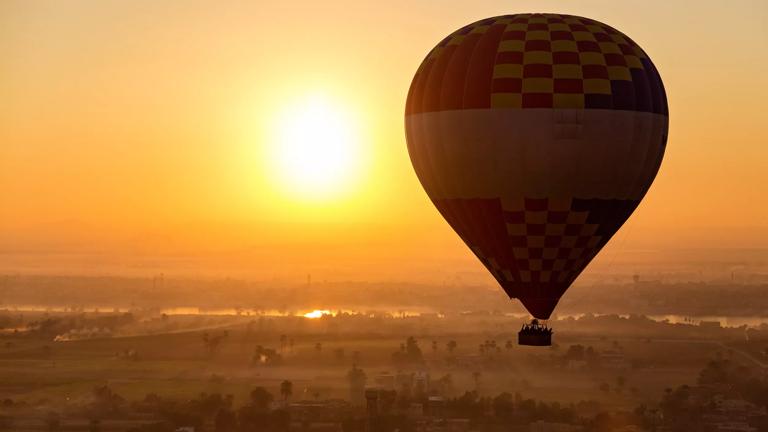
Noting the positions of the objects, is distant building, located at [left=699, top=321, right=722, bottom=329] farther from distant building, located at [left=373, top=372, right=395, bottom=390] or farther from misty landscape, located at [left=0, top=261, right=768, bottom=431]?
distant building, located at [left=373, top=372, right=395, bottom=390]

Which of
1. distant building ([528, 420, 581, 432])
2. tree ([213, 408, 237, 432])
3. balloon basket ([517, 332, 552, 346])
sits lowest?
distant building ([528, 420, 581, 432])

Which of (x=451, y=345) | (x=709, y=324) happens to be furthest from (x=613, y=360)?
(x=709, y=324)

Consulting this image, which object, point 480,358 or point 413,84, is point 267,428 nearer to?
point 480,358

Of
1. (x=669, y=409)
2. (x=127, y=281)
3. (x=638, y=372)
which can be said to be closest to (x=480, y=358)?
(x=638, y=372)

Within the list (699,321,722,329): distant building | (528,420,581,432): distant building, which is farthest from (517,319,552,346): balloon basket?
(699,321,722,329): distant building

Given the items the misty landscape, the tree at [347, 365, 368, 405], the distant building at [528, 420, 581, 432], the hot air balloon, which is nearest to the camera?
the hot air balloon
